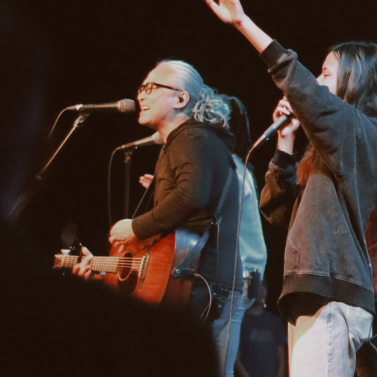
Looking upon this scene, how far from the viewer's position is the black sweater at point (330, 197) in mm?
1368

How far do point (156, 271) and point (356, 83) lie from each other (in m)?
1.29

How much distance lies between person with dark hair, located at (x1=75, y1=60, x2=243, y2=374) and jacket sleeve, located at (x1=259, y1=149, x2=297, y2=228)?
1.47 ft

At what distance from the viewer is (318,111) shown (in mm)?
1359

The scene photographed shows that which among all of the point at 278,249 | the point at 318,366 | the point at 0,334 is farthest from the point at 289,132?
the point at 278,249

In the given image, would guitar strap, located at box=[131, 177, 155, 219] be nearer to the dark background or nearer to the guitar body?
the guitar body

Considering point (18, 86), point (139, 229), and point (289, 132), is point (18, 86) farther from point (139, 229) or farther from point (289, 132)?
point (289, 132)

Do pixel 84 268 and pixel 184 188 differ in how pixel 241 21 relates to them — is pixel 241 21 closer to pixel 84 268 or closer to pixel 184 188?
pixel 184 188

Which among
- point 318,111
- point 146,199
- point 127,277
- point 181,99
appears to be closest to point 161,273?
point 127,277

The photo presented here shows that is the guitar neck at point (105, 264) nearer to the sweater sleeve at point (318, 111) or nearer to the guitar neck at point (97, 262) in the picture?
the guitar neck at point (97, 262)

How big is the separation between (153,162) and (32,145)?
3.66 feet

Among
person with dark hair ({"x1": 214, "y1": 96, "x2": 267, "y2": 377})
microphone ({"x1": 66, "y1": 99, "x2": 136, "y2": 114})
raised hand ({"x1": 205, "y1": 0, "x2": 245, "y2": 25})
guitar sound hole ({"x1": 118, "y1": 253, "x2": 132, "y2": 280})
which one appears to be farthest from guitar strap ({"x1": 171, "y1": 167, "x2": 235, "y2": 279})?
raised hand ({"x1": 205, "y1": 0, "x2": 245, "y2": 25})

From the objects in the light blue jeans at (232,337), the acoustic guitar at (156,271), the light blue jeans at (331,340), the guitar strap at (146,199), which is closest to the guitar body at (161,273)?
the acoustic guitar at (156,271)

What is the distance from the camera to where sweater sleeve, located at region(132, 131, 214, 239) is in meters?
2.29

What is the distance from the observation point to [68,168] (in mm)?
4074
